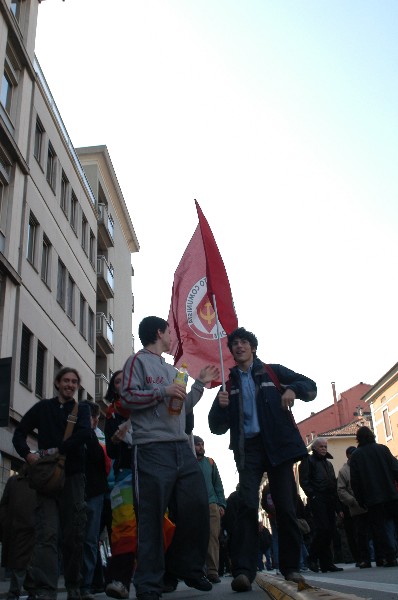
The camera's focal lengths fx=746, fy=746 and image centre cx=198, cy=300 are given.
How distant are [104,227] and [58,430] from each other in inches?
1240

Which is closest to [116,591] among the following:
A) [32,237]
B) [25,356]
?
[25,356]

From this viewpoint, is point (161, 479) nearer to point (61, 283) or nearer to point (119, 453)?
point (119, 453)

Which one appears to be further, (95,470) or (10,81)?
(10,81)

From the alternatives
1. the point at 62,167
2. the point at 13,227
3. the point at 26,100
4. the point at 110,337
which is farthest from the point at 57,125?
the point at 110,337

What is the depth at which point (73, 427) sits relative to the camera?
232 inches

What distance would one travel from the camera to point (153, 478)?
4.70 meters

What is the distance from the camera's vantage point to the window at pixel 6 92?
22.0 m

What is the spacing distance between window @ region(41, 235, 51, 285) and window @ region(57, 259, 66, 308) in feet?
5.49

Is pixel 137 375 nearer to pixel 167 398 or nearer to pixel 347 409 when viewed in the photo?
pixel 167 398

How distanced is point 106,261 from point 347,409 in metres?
59.9

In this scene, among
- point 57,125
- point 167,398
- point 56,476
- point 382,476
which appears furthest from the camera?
point 57,125

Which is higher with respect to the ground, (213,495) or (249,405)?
(249,405)

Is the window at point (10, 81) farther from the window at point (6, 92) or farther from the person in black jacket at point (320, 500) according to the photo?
the person in black jacket at point (320, 500)

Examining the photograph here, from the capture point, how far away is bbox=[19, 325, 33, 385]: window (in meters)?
21.6
